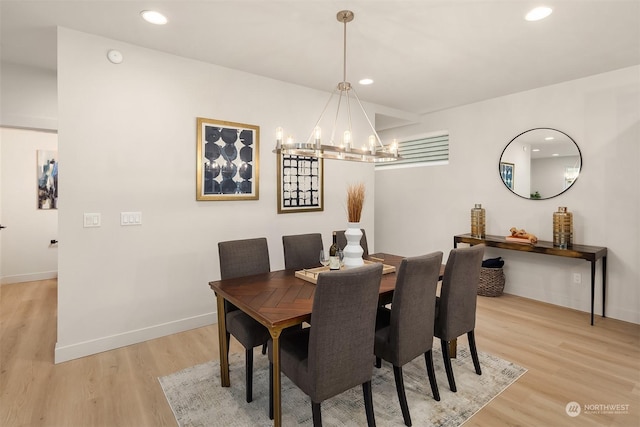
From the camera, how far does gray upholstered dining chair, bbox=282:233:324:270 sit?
296cm

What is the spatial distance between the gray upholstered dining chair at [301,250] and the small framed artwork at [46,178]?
4.39m

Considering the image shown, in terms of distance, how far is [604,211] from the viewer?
3.62 meters

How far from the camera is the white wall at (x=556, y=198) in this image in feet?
11.4

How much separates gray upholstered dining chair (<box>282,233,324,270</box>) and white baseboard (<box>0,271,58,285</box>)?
440 centimetres

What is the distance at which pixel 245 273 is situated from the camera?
8.71ft

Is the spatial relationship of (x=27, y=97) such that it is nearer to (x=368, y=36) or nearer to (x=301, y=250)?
(x=301, y=250)

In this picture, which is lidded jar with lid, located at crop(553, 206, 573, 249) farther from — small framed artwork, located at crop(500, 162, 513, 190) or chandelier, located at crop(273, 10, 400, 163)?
chandelier, located at crop(273, 10, 400, 163)

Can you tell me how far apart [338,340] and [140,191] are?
7.69 feet

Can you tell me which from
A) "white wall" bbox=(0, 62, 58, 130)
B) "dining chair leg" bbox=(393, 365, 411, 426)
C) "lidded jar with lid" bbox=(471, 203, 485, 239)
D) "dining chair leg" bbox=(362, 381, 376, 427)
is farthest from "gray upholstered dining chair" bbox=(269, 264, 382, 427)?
"white wall" bbox=(0, 62, 58, 130)

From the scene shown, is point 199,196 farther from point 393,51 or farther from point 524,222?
point 524,222

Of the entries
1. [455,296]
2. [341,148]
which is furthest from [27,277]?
[455,296]

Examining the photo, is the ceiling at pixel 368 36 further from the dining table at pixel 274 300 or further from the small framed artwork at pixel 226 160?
the dining table at pixel 274 300

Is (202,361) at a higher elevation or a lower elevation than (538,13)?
lower

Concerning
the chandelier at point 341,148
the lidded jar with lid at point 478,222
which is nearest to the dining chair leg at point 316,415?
the chandelier at point 341,148
